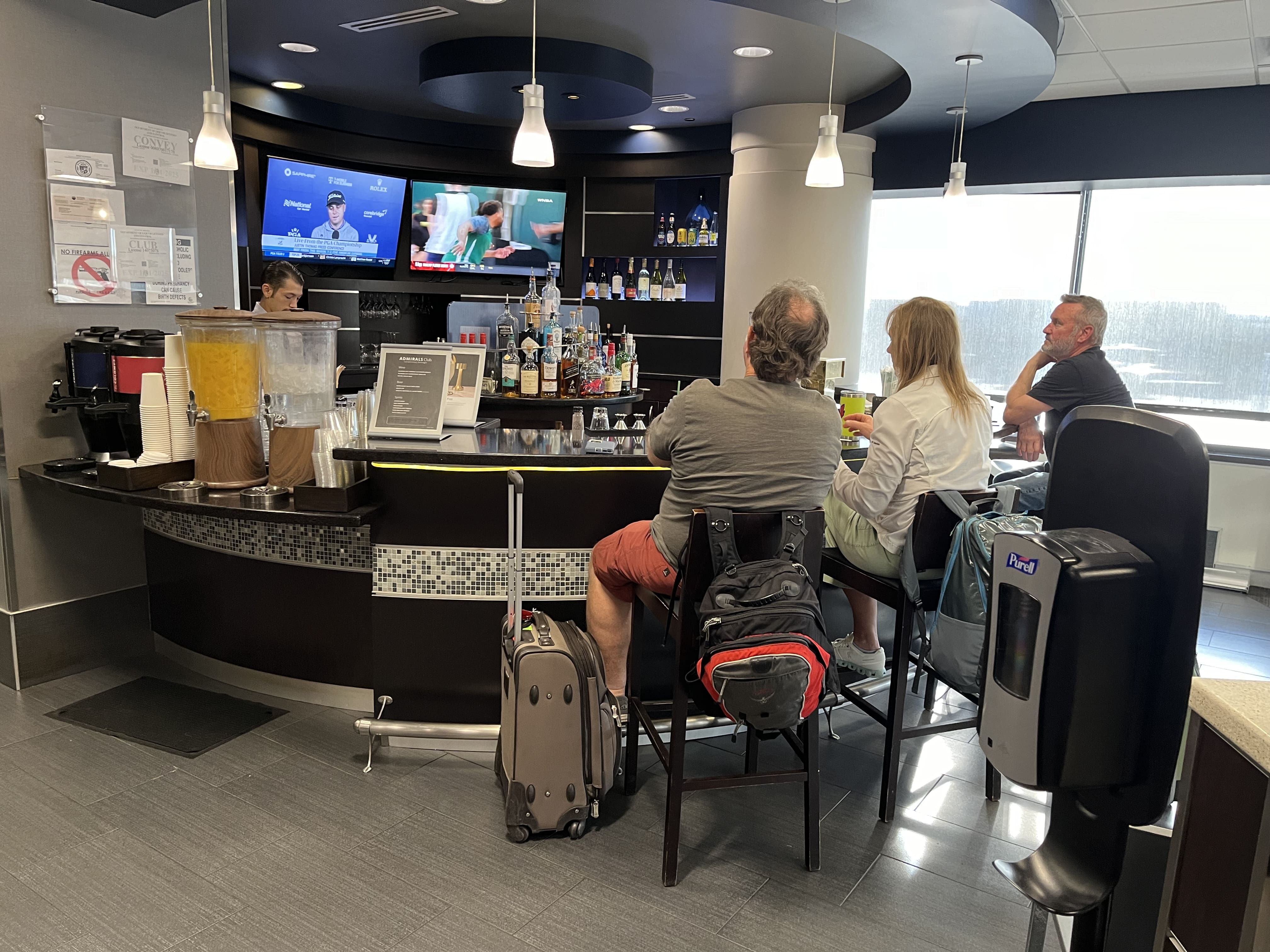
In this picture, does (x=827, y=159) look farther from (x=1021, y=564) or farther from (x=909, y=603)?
(x=1021, y=564)

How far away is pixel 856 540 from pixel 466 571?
4.26ft

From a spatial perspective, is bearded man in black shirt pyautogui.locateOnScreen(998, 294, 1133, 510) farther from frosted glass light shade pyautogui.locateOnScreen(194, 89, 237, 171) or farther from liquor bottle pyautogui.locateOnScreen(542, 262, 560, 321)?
frosted glass light shade pyautogui.locateOnScreen(194, 89, 237, 171)

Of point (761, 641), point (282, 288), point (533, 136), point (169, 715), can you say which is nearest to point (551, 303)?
point (533, 136)

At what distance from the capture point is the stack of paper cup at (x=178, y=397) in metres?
3.29

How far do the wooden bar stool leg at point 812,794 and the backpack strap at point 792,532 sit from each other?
0.45 m

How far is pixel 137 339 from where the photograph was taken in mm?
3586

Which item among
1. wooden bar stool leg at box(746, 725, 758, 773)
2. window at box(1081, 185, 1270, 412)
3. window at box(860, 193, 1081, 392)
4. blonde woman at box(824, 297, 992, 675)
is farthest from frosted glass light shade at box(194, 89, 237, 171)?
window at box(1081, 185, 1270, 412)

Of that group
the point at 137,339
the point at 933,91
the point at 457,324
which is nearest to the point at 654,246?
the point at 457,324

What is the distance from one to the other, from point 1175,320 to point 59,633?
6.93m

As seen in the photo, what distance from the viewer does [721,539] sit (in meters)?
2.31

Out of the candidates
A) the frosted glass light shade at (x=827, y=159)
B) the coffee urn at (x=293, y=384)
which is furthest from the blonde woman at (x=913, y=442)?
the coffee urn at (x=293, y=384)

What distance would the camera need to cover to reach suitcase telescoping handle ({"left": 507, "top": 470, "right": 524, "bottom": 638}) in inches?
102

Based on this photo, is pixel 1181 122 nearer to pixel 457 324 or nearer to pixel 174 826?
pixel 457 324

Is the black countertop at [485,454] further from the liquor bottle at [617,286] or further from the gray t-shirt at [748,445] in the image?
the liquor bottle at [617,286]
